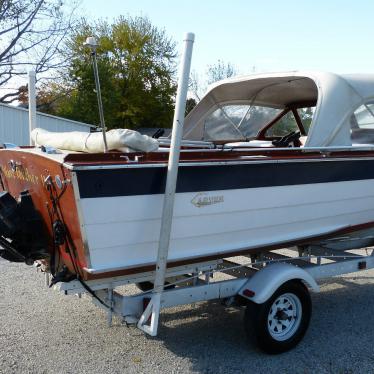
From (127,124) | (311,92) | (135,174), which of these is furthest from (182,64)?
(127,124)

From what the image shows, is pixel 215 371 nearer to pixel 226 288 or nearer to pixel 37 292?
pixel 226 288

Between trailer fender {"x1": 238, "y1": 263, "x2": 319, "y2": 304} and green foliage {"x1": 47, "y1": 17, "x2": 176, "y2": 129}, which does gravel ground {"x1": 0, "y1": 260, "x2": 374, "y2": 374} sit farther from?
green foliage {"x1": 47, "y1": 17, "x2": 176, "y2": 129}

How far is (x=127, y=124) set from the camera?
31.2 metres

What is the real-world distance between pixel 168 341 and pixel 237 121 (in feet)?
10.0

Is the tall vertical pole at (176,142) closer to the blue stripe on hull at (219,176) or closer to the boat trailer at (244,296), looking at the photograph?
the blue stripe on hull at (219,176)

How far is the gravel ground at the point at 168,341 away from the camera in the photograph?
12.2ft

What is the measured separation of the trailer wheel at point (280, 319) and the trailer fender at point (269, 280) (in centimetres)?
7

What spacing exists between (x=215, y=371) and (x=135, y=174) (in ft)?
5.13

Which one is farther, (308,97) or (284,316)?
(308,97)

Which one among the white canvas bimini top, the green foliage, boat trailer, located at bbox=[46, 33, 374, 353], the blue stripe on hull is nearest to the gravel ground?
boat trailer, located at bbox=[46, 33, 374, 353]

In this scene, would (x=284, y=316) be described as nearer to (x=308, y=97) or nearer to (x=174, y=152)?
(x=174, y=152)

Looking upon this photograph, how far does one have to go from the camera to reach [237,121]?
6.29m

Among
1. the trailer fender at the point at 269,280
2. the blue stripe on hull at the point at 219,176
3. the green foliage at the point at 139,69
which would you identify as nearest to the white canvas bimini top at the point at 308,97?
the blue stripe on hull at the point at 219,176

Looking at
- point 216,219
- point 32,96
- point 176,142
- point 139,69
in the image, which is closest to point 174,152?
point 176,142
